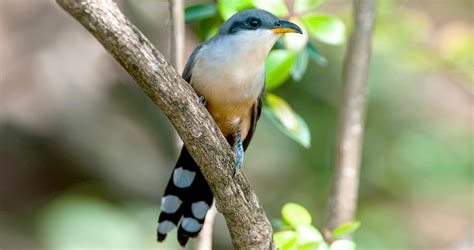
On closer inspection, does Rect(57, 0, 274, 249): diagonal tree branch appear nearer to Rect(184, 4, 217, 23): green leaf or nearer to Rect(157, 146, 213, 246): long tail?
Rect(157, 146, 213, 246): long tail

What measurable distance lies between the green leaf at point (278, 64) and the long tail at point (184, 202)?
0.46m

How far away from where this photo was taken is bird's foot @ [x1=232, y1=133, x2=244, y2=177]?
2.33m

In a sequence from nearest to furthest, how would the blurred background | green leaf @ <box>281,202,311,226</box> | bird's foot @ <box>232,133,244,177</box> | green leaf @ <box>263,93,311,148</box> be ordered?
bird's foot @ <box>232,133,244,177</box>, green leaf @ <box>281,202,311,226</box>, green leaf @ <box>263,93,311,148</box>, the blurred background

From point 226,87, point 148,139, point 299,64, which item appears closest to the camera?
point 226,87

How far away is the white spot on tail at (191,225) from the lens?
2.81 metres

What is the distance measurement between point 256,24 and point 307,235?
33.1 inches

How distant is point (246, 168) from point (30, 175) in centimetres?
168

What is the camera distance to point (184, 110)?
2.07 meters

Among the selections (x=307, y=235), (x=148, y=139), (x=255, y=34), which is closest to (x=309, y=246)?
(x=307, y=235)

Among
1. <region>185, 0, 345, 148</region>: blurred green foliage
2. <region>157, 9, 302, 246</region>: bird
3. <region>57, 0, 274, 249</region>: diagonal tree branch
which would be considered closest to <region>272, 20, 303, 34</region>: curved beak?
<region>157, 9, 302, 246</region>: bird

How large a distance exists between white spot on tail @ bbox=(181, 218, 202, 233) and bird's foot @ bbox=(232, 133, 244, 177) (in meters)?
0.33

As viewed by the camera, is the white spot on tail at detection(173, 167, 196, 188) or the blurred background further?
the blurred background

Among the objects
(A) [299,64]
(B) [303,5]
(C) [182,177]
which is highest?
(B) [303,5]

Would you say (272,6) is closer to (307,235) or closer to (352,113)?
(352,113)
